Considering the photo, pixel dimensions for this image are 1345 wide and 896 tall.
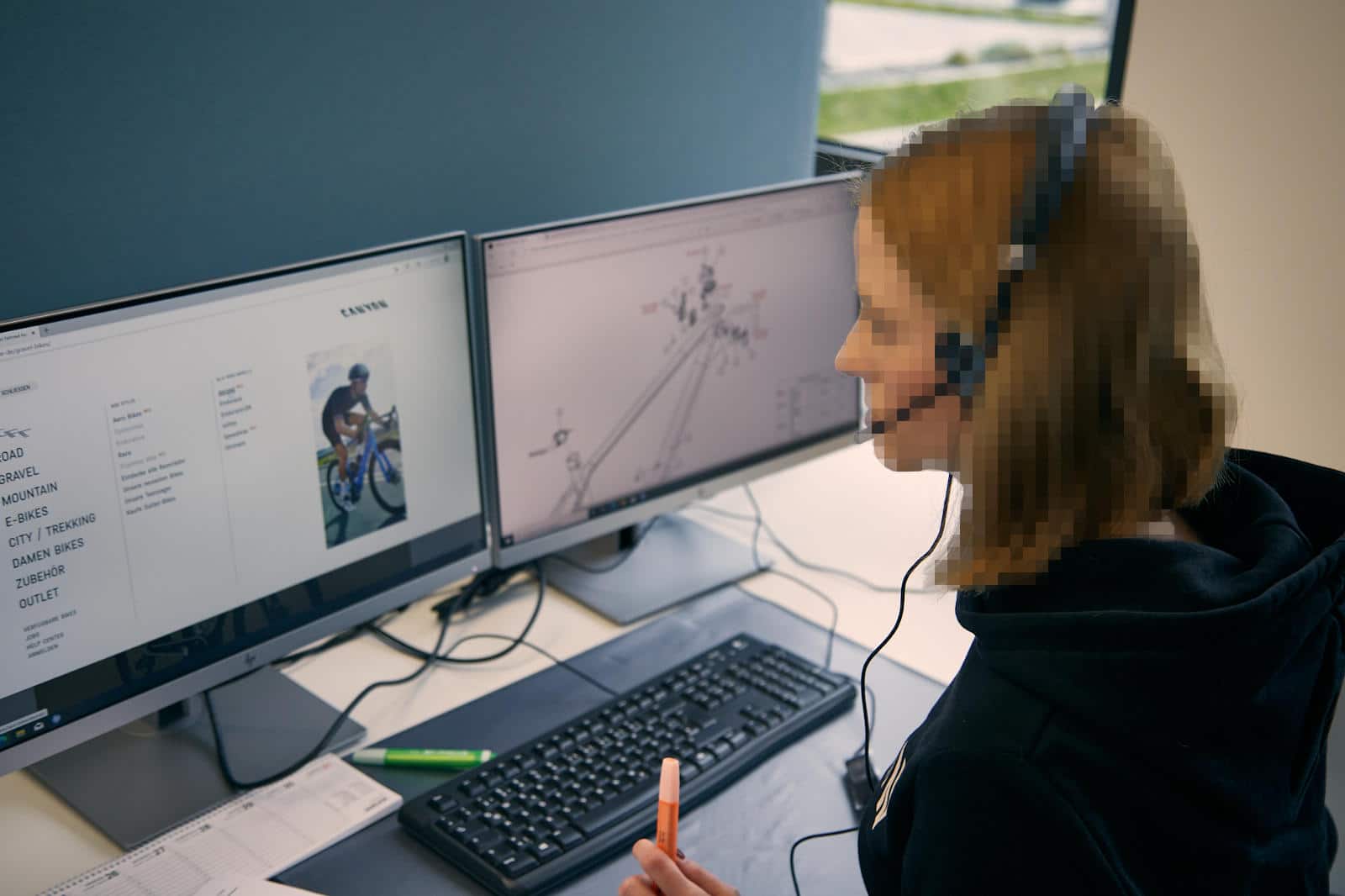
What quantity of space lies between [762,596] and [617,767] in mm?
425

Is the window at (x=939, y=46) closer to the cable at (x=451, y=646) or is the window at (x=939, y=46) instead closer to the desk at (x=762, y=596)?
the desk at (x=762, y=596)

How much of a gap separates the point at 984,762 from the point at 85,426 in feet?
2.38

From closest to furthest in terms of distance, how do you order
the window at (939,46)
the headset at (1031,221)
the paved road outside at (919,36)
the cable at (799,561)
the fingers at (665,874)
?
the headset at (1031,221) < the fingers at (665,874) < the cable at (799,561) < the window at (939,46) < the paved road outside at (919,36)

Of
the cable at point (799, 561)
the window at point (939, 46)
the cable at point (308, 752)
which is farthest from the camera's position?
the window at point (939, 46)

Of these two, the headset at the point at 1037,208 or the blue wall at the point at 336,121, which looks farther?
the blue wall at the point at 336,121

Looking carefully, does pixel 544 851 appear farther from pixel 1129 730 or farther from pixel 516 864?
pixel 1129 730

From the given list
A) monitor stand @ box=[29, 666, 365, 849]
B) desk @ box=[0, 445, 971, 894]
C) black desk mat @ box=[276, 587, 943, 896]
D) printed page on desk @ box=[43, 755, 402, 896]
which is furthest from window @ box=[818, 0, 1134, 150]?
printed page on desk @ box=[43, 755, 402, 896]

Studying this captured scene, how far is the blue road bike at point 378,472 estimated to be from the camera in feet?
3.79

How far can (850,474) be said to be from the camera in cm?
182

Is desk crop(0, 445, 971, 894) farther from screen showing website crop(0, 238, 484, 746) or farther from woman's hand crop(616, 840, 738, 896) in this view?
woman's hand crop(616, 840, 738, 896)

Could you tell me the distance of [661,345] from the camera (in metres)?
1.41

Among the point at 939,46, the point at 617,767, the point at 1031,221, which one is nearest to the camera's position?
the point at 1031,221

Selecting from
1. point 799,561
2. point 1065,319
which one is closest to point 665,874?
point 1065,319

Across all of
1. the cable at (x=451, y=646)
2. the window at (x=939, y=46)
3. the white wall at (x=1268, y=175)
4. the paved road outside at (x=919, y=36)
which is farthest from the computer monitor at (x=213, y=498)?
the paved road outside at (x=919, y=36)
